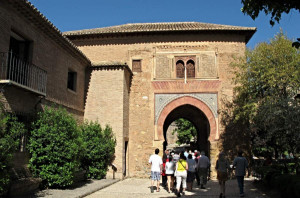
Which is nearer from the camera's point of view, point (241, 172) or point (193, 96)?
point (241, 172)

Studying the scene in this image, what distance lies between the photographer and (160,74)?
51.1 feet

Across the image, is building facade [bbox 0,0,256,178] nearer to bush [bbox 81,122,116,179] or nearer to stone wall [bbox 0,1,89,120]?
stone wall [bbox 0,1,89,120]

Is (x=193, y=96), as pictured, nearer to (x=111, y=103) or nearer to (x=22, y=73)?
(x=111, y=103)

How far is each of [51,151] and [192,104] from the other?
27.1ft

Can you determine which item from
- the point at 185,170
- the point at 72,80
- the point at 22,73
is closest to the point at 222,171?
the point at 185,170

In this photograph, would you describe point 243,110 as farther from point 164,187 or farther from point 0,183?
point 0,183

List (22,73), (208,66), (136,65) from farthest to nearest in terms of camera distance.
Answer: (136,65), (208,66), (22,73)

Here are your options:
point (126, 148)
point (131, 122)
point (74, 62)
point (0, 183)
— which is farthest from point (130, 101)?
point (0, 183)

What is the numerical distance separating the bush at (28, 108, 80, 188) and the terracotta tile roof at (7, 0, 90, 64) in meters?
3.12

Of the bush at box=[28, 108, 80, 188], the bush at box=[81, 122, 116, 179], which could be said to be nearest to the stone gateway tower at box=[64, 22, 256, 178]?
the bush at box=[81, 122, 116, 179]

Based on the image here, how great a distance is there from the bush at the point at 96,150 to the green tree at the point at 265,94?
20.1ft

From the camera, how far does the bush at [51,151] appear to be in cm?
909

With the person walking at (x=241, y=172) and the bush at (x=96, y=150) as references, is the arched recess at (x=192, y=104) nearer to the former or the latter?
the bush at (x=96, y=150)

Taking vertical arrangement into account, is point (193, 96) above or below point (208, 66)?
below
